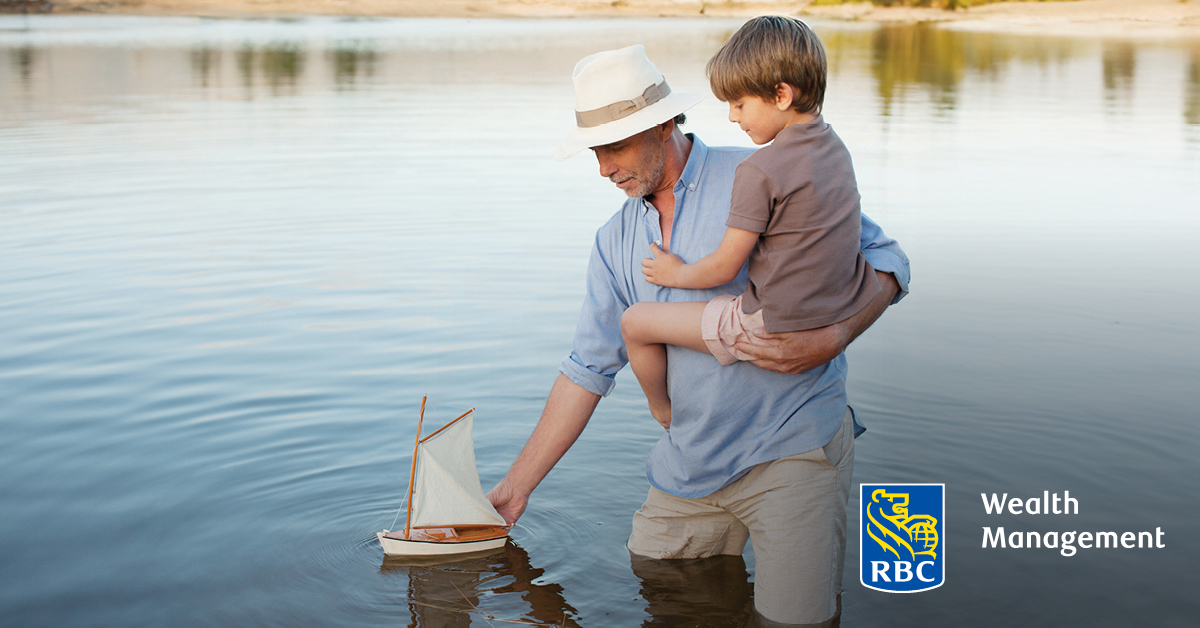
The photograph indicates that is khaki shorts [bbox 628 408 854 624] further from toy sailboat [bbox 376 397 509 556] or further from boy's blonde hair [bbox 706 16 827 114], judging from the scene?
boy's blonde hair [bbox 706 16 827 114]

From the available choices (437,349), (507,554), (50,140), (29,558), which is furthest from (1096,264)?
(50,140)

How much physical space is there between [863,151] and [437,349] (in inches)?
429

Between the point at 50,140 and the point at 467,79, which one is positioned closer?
the point at 50,140

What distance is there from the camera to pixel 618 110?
348 centimetres

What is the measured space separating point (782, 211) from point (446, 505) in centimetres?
183

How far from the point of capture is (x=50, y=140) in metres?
18.1

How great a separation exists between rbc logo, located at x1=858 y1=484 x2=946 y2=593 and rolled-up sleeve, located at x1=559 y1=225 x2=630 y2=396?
1050 mm

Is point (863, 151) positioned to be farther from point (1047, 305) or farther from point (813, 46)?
point (813, 46)

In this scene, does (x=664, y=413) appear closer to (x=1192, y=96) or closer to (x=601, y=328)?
(x=601, y=328)

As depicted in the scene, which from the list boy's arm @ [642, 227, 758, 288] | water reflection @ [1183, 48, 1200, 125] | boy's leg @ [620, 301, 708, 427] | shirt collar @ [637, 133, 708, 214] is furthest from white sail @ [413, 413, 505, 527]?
water reflection @ [1183, 48, 1200, 125]

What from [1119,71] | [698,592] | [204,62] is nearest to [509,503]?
[698,592]

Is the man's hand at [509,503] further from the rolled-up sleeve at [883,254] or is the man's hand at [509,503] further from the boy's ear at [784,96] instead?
the boy's ear at [784,96]

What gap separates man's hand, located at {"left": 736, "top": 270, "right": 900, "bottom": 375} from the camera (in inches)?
128

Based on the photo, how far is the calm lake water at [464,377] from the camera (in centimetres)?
427
